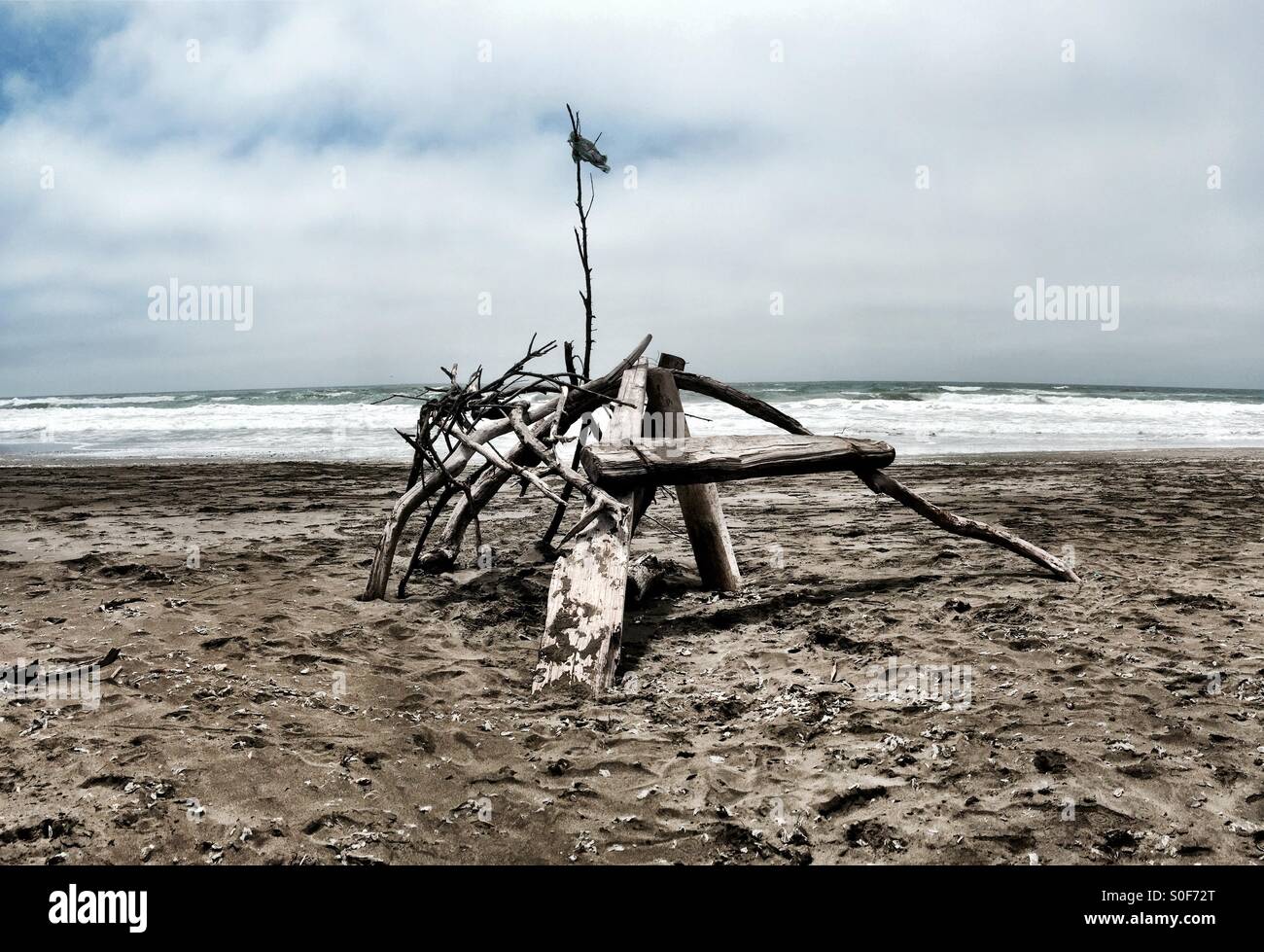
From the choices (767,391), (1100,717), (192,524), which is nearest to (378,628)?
(1100,717)

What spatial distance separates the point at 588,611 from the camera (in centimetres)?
354

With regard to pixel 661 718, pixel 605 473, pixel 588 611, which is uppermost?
pixel 605 473

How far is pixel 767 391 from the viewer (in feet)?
127

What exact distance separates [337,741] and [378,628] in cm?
135

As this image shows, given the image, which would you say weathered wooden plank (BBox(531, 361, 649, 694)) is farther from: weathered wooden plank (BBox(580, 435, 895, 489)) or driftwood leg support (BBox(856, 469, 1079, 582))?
driftwood leg support (BBox(856, 469, 1079, 582))

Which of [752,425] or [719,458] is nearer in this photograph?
[719,458]

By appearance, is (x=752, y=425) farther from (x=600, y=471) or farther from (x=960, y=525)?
(x=600, y=471)

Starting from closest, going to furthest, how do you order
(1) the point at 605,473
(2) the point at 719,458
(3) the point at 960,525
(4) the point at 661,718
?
(4) the point at 661,718, (1) the point at 605,473, (2) the point at 719,458, (3) the point at 960,525

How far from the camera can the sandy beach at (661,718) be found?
2277 mm

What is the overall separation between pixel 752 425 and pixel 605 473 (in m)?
16.2

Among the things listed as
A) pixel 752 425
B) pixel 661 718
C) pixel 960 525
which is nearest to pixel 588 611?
pixel 661 718
